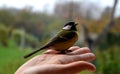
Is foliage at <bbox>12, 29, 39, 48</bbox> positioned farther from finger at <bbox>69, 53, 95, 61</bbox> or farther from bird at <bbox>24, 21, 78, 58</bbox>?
finger at <bbox>69, 53, 95, 61</bbox>

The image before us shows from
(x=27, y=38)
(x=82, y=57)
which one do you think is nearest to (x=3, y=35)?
(x=27, y=38)

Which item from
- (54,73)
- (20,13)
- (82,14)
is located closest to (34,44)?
(20,13)

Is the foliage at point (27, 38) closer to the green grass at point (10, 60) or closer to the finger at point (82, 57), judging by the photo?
the green grass at point (10, 60)

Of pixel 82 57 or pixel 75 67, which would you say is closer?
pixel 75 67

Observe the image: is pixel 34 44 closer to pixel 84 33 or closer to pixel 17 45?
pixel 17 45

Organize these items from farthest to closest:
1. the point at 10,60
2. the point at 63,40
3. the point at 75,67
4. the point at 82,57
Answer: the point at 10,60 < the point at 63,40 < the point at 82,57 < the point at 75,67

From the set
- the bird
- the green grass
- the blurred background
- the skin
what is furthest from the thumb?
the blurred background

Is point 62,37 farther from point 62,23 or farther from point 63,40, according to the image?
point 62,23

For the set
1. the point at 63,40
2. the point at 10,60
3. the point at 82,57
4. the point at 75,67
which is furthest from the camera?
the point at 10,60

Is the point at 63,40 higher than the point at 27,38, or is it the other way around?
the point at 63,40
